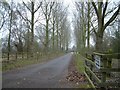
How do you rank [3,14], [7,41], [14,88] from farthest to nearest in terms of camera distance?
[7,41] < [3,14] < [14,88]

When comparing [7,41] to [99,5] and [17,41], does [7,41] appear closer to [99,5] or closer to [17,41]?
[17,41]

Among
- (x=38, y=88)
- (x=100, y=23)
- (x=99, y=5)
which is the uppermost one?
(x=99, y=5)

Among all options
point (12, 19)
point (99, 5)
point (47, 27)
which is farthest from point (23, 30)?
point (99, 5)

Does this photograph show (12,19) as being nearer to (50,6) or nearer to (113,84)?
(50,6)

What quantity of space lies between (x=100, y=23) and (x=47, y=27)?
104 ft

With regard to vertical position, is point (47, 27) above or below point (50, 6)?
below

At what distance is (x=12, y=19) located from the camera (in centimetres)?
5031

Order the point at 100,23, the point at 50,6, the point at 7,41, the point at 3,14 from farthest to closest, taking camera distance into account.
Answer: the point at 7,41 < the point at 3,14 < the point at 50,6 < the point at 100,23

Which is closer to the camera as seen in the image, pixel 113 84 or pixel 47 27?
pixel 113 84

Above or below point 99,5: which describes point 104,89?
below

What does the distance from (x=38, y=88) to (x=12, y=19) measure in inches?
1696

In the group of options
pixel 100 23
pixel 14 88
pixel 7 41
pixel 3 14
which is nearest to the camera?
pixel 14 88

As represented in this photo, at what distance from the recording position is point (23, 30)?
52750 mm

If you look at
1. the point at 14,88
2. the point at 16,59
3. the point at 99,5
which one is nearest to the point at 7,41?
the point at 16,59
